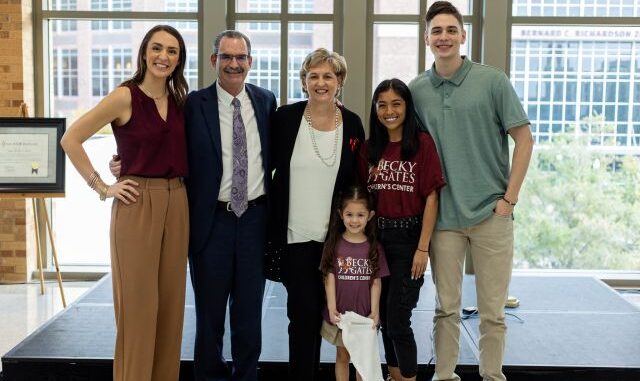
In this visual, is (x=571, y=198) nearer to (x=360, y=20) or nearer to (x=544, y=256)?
(x=544, y=256)

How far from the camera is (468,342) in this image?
12.2 ft

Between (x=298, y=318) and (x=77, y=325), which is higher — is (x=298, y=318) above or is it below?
above

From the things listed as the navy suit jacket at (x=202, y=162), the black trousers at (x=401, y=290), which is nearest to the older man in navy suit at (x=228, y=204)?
the navy suit jacket at (x=202, y=162)

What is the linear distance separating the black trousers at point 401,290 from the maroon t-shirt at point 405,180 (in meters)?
0.09

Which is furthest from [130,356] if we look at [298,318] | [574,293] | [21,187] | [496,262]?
[574,293]

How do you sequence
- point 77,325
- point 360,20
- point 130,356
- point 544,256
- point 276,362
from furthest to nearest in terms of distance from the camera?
point 544,256
point 360,20
point 77,325
point 276,362
point 130,356

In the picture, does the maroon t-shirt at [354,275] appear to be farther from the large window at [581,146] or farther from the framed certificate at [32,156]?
the large window at [581,146]

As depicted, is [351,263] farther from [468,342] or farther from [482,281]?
[468,342]

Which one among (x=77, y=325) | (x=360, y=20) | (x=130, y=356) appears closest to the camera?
(x=130, y=356)

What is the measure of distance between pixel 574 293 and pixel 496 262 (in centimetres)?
218

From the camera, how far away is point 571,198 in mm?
6332

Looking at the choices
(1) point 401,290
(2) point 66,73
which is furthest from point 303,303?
(2) point 66,73

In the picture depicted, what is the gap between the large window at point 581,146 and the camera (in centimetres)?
622

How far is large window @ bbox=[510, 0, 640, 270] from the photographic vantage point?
622cm
